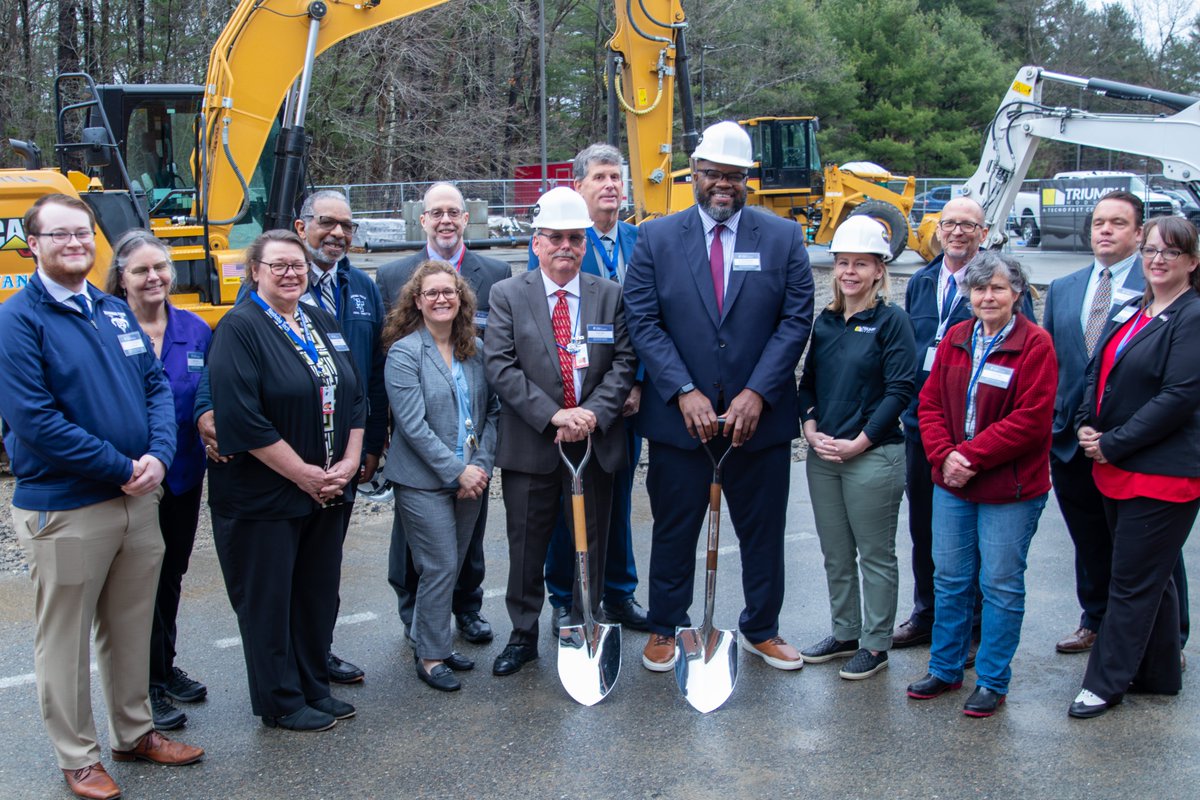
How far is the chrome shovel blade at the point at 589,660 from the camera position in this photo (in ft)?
15.1

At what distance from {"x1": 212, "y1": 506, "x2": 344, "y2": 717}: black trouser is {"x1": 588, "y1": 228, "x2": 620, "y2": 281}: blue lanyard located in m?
1.92

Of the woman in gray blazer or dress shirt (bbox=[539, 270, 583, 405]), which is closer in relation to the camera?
the woman in gray blazer

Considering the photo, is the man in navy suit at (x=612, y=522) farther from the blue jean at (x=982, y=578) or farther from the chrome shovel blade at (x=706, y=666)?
the blue jean at (x=982, y=578)

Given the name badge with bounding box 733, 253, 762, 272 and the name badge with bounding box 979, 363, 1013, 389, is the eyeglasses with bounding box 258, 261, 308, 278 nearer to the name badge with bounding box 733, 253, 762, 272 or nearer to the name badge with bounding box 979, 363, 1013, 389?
the name badge with bounding box 733, 253, 762, 272

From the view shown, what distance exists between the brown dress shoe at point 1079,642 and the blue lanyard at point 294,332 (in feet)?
11.4

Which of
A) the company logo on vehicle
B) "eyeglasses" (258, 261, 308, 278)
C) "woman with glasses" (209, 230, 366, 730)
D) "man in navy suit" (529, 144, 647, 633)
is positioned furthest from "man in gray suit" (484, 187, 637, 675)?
the company logo on vehicle

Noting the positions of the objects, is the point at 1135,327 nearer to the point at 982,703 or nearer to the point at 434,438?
the point at 982,703

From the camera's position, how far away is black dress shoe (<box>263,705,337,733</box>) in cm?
432

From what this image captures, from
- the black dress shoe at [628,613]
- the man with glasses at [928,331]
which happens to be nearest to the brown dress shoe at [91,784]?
the black dress shoe at [628,613]

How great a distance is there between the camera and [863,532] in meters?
4.83

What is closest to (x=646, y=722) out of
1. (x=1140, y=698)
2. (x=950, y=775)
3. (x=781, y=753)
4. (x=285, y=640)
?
(x=781, y=753)

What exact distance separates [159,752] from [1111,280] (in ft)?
13.9

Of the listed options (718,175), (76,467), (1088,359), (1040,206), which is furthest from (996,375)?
(1040,206)

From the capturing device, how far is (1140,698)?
4.52m
